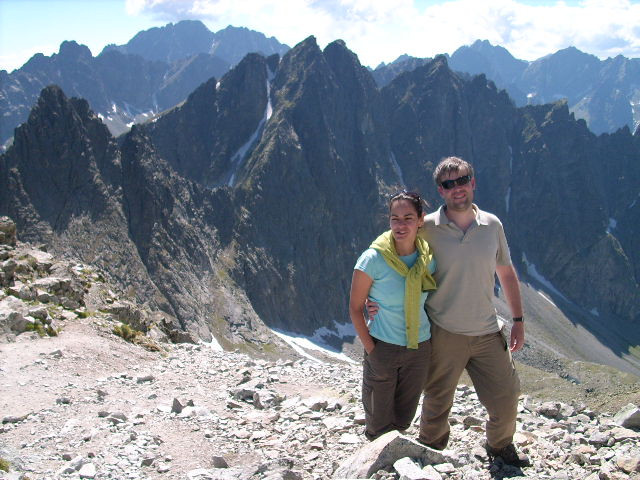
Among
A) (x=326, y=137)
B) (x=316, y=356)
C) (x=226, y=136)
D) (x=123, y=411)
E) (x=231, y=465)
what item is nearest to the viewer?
(x=231, y=465)

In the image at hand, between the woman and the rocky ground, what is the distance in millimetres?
851

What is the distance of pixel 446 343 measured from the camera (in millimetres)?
8781

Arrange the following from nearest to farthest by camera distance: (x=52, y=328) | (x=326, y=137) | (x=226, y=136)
A: (x=52, y=328)
(x=326, y=137)
(x=226, y=136)

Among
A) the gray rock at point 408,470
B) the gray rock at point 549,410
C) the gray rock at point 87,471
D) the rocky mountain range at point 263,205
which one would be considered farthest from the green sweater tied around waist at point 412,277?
the rocky mountain range at point 263,205

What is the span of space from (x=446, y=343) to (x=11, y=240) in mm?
23443

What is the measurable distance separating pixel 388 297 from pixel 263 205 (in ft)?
414

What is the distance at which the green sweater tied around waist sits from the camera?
26.9 ft

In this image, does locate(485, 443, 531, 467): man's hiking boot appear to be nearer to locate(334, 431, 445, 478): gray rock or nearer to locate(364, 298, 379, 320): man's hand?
locate(334, 431, 445, 478): gray rock

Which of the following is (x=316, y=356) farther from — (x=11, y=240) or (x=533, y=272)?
(x=533, y=272)

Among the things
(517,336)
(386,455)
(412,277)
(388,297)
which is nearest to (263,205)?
(517,336)

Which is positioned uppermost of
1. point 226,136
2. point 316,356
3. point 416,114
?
point 416,114

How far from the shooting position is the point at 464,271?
8.43 meters

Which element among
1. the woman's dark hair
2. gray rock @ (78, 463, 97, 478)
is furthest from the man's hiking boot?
gray rock @ (78, 463, 97, 478)

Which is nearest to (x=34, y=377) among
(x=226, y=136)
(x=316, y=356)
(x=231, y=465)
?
(x=231, y=465)
